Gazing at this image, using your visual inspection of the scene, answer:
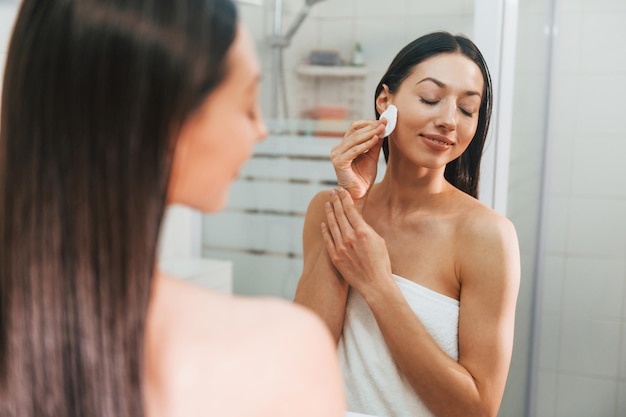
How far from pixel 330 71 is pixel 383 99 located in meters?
0.13

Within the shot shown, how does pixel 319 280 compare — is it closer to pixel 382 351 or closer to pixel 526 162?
pixel 382 351

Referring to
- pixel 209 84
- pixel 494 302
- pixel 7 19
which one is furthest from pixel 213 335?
pixel 7 19

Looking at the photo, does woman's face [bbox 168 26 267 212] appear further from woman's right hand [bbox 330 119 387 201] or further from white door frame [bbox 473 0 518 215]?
white door frame [bbox 473 0 518 215]

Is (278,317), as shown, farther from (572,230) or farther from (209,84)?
(572,230)

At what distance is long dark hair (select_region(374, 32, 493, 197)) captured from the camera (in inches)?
36.1

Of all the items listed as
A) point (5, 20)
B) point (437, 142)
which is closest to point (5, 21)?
point (5, 20)

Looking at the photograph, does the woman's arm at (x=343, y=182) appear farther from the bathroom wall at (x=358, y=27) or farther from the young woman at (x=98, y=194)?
the young woman at (x=98, y=194)

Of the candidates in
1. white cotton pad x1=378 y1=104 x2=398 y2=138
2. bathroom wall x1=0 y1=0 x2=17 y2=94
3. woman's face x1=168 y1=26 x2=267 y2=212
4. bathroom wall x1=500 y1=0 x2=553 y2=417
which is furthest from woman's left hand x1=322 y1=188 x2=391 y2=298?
bathroom wall x1=0 y1=0 x2=17 y2=94

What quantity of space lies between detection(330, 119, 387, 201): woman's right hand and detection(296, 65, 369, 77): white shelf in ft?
0.35

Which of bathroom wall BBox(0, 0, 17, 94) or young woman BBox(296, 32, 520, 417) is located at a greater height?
bathroom wall BBox(0, 0, 17, 94)

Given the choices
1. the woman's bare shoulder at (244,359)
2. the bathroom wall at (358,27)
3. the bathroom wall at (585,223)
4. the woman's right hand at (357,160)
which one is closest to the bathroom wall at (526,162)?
the bathroom wall at (585,223)

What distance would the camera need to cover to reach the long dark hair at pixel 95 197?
0.38 meters

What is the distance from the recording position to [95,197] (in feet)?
1.26

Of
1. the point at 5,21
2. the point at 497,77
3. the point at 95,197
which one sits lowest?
the point at 95,197
